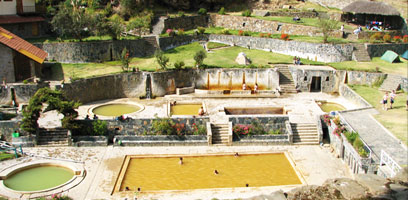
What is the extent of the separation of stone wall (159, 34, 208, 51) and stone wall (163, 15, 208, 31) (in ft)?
8.81

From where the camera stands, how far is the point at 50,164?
Answer: 83.3 feet

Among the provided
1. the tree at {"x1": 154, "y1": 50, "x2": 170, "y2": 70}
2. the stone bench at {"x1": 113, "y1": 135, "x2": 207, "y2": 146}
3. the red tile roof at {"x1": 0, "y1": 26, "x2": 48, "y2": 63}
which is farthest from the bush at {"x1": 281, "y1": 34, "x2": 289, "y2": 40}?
the red tile roof at {"x1": 0, "y1": 26, "x2": 48, "y2": 63}

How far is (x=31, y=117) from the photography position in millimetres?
27609

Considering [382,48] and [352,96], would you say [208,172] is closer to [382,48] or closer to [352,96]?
[352,96]

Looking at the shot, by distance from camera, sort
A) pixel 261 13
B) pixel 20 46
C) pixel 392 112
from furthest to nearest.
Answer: pixel 261 13
pixel 20 46
pixel 392 112

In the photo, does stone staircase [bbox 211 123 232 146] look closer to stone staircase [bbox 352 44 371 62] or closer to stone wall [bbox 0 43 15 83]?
stone wall [bbox 0 43 15 83]

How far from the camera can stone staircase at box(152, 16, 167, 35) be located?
47578mm

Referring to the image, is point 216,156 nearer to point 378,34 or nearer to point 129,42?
point 129,42

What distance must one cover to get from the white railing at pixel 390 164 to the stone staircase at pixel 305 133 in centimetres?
777

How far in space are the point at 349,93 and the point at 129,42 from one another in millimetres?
22512

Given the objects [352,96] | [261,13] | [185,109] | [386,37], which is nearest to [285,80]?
[352,96]

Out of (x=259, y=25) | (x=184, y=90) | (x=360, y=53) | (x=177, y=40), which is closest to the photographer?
(x=184, y=90)

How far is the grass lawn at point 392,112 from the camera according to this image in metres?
25.6

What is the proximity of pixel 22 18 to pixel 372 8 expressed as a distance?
39.1 meters
